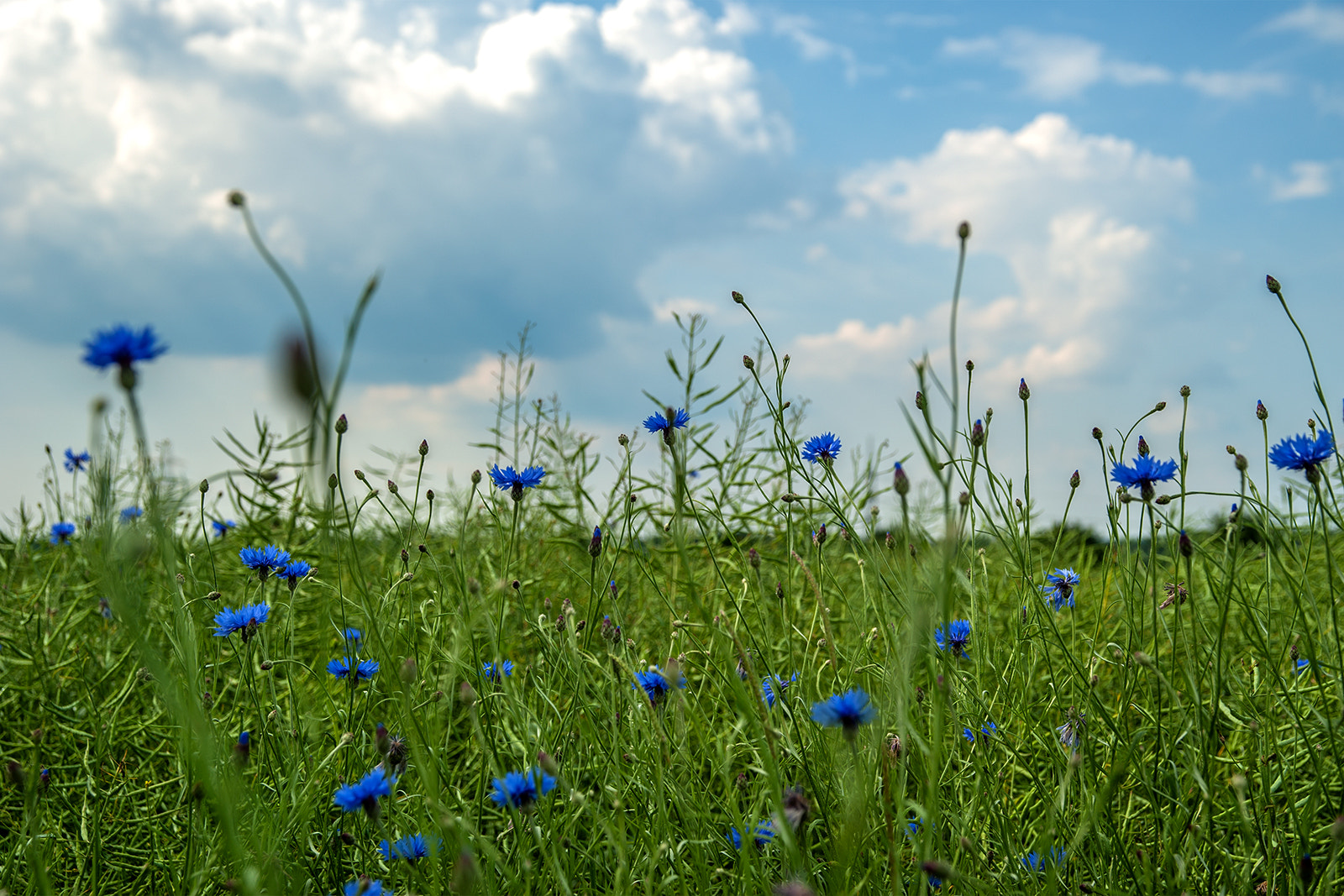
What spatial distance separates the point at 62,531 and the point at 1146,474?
12.9ft

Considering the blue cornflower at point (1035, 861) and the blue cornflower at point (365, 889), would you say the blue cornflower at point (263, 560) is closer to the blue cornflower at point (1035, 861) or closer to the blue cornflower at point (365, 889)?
the blue cornflower at point (365, 889)

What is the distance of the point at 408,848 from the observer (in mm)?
1450

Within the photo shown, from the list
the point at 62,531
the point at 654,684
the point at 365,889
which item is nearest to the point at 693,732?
the point at 654,684

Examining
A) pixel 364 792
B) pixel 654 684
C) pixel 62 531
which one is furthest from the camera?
pixel 62 531

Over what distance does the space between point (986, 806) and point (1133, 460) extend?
69cm

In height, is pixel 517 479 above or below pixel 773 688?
above

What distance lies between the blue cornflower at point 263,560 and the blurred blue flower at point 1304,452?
2.02 metres

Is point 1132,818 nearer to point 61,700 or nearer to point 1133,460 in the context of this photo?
point 1133,460

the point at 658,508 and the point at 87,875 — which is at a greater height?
the point at 658,508

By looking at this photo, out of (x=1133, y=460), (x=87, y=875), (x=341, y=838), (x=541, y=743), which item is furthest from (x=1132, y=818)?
(x=87, y=875)

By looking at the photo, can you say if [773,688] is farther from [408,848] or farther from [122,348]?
[122,348]

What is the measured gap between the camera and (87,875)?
1916mm

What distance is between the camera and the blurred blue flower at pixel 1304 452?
60.1 inches

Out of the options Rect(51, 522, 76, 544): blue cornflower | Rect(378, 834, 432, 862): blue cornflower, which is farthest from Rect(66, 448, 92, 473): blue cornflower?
Rect(378, 834, 432, 862): blue cornflower
